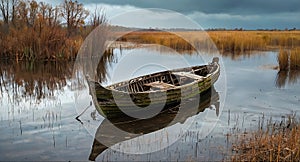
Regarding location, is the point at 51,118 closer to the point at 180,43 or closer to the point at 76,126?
the point at 76,126

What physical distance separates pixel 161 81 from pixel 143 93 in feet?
10.0

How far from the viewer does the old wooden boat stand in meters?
7.80

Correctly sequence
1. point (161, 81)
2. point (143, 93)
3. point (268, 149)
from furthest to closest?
point (161, 81), point (143, 93), point (268, 149)

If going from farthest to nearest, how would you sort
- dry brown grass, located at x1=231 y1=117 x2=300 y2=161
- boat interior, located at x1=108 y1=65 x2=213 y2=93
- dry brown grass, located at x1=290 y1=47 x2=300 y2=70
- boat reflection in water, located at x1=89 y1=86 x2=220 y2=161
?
dry brown grass, located at x1=290 y1=47 x2=300 y2=70, boat interior, located at x1=108 y1=65 x2=213 y2=93, boat reflection in water, located at x1=89 y1=86 x2=220 y2=161, dry brown grass, located at x1=231 y1=117 x2=300 y2=161

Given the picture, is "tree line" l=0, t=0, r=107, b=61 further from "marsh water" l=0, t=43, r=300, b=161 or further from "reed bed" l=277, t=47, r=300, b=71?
"reed bed" l=277, t=47, r=300, b=71

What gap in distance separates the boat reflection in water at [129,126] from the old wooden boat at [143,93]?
0.68 ft

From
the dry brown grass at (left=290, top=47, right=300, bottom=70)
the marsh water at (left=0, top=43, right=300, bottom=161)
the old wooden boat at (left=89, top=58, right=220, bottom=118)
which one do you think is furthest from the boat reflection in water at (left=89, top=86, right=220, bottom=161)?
the dry brown grass at (left=290, top=47, right=300, bottom=70)

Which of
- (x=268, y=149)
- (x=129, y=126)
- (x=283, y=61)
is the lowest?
(x=129, y=126)

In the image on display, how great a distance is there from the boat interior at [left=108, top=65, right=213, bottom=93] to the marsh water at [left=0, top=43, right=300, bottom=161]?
103 centimetres

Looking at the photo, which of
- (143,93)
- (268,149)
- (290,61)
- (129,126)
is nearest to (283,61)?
(290,61)

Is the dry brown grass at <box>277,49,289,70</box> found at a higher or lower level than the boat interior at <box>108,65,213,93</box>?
higher

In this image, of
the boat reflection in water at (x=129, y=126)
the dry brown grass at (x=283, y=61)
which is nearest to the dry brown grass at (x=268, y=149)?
the boat reflection in water at (x=129, y=126)

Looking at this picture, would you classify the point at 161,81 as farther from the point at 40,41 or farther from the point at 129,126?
the point at 40,41

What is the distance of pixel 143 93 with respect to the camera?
8.30 m
